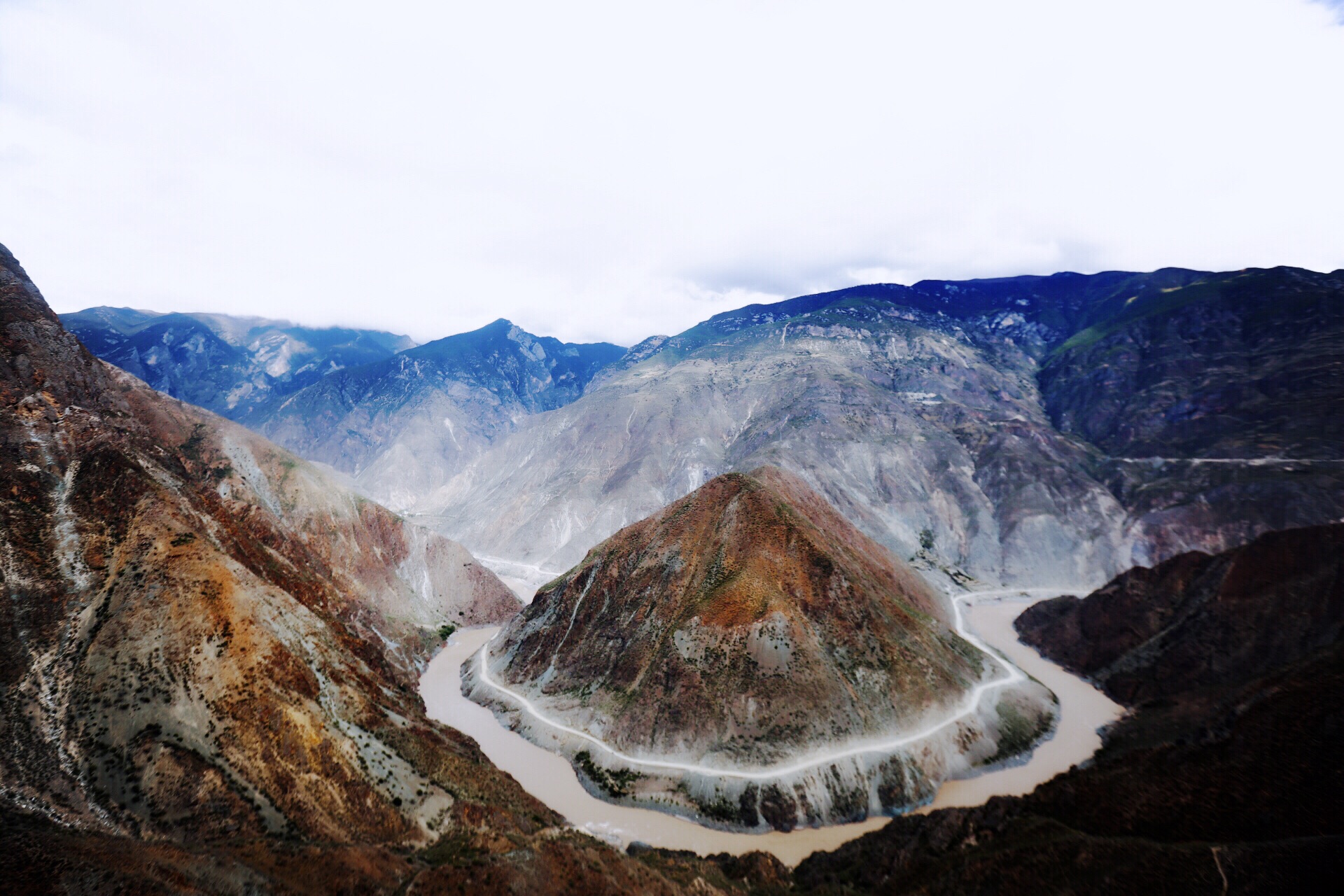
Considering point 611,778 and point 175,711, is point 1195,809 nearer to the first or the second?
point 611,778

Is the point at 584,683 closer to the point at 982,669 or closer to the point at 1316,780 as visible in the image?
the point at 982,669

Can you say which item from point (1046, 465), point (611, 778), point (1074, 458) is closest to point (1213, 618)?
point (611, 778)

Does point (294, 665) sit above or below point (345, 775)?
above

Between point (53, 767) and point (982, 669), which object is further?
point (982, 669)

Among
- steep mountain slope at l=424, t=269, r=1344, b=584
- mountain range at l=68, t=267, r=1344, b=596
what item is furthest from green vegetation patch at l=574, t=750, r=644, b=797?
steep mountain slope at l=424, t=269, r=1344, b=584

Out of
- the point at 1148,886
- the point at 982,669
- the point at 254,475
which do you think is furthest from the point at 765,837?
the point at 254,475

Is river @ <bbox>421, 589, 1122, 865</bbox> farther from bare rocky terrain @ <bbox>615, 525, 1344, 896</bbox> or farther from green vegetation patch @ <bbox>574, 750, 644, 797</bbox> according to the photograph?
bare rocky terrain @ <bbox>615, 525, 1344, 896</bbox>

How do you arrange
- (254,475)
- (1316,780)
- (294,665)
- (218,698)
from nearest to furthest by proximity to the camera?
(1316,780) < (218,698) < (294,665) < (254,475)

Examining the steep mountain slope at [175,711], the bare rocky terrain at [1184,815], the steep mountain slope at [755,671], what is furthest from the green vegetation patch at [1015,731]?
the steep mountain slope at [175,711]
